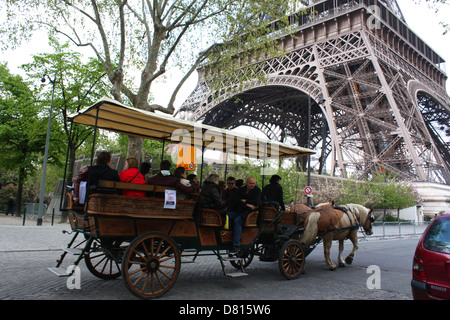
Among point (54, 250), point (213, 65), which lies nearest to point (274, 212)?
point (54, 250)

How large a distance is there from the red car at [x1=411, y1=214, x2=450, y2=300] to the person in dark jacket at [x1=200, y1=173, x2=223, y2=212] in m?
3.09

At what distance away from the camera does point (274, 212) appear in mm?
7004

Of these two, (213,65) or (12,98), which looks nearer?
(213,65)

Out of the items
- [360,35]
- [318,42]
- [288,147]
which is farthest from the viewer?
[318,42]

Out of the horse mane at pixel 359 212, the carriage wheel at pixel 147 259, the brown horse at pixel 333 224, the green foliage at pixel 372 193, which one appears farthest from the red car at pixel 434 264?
the green foliage at pixel 372 193

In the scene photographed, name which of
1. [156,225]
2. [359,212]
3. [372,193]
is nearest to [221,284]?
[156,225]

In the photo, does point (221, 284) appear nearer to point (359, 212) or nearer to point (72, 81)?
point (359, 212)

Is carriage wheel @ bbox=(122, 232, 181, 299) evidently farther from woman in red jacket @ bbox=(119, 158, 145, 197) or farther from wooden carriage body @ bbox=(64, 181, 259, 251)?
woman in red jacket @ bbox=(119, 158, 145, 197)

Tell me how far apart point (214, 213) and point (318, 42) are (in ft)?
106

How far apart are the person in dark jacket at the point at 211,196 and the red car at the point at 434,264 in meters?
3.09

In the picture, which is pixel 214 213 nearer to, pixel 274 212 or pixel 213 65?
pixel 274 212

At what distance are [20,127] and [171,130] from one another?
68.6 ft

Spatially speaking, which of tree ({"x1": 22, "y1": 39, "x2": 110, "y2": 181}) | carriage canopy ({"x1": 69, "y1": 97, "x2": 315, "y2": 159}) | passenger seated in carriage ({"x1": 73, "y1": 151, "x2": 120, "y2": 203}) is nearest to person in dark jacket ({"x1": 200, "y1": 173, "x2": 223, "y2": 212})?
carriage canopy ({"x1": 69, "y1": 97, "x2": 315, "y2": 159})

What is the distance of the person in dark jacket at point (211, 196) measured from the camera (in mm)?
5875
